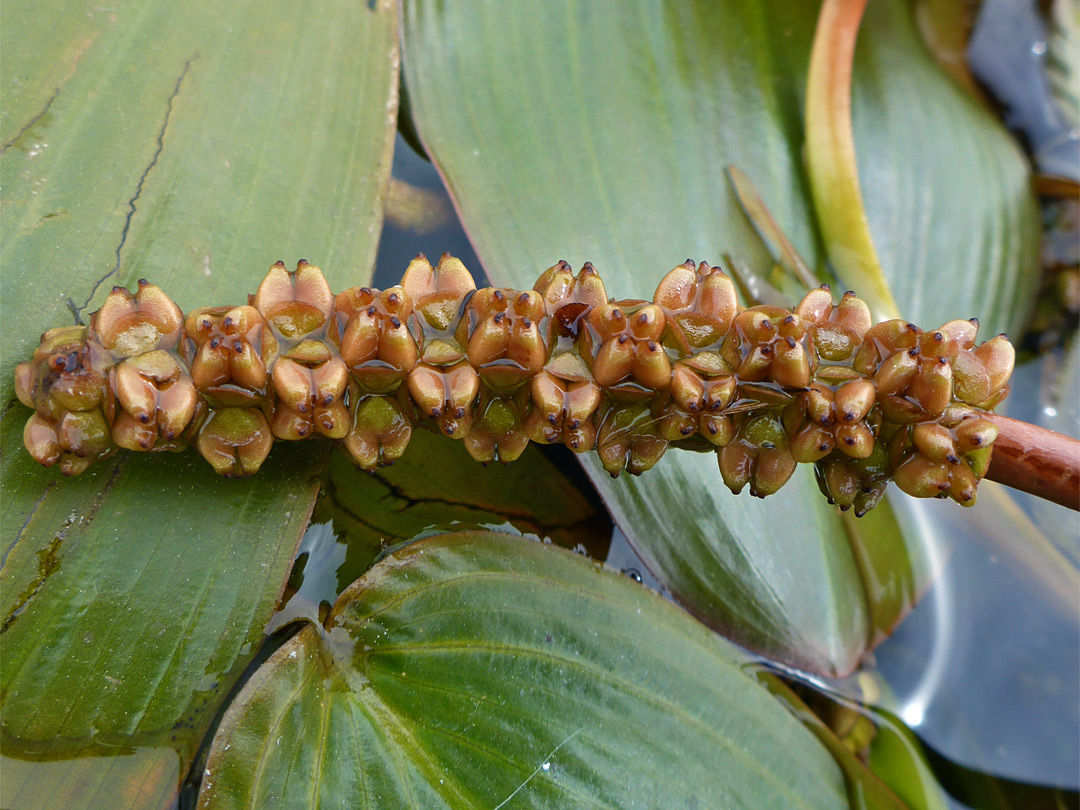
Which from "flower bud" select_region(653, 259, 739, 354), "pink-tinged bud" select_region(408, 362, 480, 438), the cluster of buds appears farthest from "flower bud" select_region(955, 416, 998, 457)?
"pink-tinged bud" select_region(408, 362, 480, 438)

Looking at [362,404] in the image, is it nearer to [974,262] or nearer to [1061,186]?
[974,262]

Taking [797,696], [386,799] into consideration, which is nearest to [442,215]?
[386,799]

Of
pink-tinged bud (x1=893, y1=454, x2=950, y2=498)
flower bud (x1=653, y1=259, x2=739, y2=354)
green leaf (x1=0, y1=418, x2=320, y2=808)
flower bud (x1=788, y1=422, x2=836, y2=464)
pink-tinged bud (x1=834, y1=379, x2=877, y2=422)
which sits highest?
flower bud (x1=653, y1=259, x2=739, y2=354)

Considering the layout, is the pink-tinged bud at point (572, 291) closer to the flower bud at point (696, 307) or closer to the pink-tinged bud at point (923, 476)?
the flower bud at point (696, 307)

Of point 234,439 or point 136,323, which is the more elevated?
point 136,323

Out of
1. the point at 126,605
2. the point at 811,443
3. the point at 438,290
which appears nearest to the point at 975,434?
the point at 811,443

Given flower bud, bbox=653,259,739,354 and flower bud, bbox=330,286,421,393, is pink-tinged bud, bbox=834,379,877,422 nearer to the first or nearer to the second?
flower bud, bbox=653,259,739,354

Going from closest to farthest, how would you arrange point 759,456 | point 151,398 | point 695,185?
point 151,398
point 759,456
point 695,185

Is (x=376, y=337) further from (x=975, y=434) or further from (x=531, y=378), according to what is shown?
(x=975, y=434)
